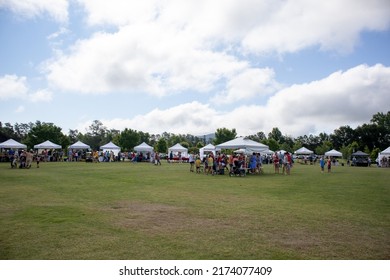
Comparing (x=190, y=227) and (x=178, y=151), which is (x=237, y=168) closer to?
(x=190, y=227)

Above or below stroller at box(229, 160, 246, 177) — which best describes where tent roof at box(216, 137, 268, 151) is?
Answer: above

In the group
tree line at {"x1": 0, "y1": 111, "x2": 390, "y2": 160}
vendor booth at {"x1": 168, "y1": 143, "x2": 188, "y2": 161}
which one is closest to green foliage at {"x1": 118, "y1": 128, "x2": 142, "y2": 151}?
tree line at {"x1": 0, "y1": 111, "x2": 390, "y2": 160}

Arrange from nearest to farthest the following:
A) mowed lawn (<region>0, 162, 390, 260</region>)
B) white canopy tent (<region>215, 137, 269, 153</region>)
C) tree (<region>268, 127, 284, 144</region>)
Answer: mowed lawn (<region>0, 162, 390, 260</region>) < white canopy tent (<region>215, 137, 269, 153</region>) < tree (<region>268, 127, 284, 144</region>)

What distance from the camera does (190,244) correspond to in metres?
5.15

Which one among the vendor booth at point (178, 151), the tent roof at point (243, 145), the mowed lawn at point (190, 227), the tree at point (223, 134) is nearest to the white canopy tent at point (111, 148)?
the vendor booth at point (178, 151)

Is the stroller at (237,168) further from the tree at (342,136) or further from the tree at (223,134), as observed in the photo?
the tree at (342,136)

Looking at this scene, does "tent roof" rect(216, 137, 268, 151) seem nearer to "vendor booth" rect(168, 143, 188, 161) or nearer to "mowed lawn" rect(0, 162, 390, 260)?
"mowed lawn" rect(0, 162, 390, 260)

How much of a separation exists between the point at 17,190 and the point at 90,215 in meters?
A: 6.11

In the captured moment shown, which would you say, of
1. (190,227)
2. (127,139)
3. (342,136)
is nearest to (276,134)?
(342,136)

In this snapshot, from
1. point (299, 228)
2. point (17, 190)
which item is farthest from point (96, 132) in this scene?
point (299, 228)

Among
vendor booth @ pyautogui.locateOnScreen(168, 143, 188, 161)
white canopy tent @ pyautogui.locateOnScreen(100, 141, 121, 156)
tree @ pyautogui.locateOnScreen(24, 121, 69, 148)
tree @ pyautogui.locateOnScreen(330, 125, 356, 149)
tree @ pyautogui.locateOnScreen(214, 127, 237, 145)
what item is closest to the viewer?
vendor booth @ pyautogui.locateOnScreen(168, 143, 188, 161)

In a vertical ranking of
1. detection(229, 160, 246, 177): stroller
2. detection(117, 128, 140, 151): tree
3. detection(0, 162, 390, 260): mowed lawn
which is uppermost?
detection(117, 128, 140, 151): tree

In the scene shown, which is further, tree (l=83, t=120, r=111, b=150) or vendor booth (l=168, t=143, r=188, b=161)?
tree (l=83, t=120, r=111, b=150)
